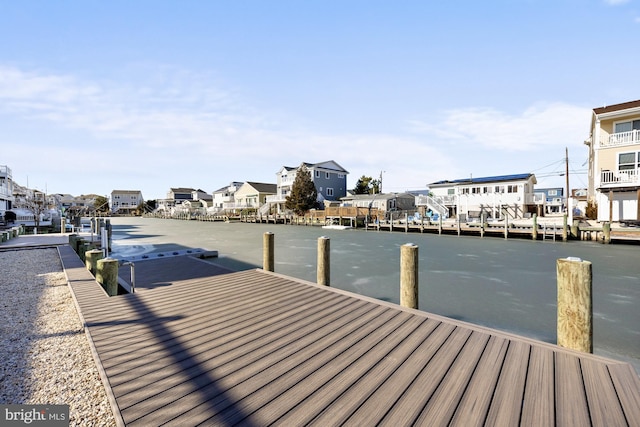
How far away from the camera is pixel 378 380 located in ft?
10.5

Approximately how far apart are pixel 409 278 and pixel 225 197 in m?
79.2

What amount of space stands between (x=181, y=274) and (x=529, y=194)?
1584 inches

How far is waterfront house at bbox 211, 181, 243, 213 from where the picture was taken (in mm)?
73750

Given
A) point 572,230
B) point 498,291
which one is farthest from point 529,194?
point 498,291

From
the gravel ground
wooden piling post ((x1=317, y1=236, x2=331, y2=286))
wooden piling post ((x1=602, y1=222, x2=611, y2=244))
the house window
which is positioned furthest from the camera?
the house window

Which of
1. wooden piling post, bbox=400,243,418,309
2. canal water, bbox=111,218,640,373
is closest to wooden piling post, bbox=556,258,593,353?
wooden piling post, bbox=400,243,418,309

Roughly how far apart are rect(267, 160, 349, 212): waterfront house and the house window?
3632cm

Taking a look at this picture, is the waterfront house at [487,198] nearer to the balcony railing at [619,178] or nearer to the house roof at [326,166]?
the balcony railing at [619,178]

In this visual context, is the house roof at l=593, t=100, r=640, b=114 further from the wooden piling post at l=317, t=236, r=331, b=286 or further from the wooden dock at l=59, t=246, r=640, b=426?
the wooden dock at l=59, t=246, r=640, b=426

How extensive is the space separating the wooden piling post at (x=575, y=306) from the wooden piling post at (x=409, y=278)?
7.17 feet

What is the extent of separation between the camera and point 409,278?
5.80 metres

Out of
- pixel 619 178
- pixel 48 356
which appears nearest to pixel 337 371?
pixel 48 356

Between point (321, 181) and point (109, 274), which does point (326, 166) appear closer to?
point (321, 181)

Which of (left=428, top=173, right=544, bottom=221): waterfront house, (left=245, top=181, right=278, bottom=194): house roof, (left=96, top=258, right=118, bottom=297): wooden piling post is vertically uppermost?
(left=245, top=181, right=278, bottom=194): house roof
